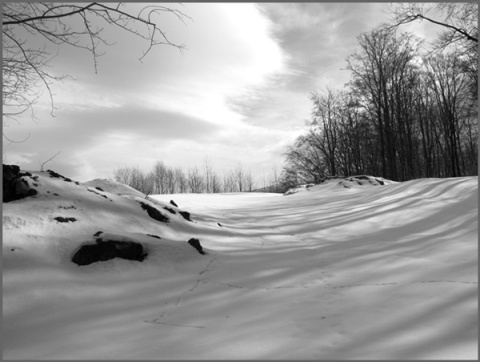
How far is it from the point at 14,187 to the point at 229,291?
10.7 ft

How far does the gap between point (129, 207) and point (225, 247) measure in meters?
1.78

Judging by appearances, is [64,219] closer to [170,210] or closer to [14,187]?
[14,187]

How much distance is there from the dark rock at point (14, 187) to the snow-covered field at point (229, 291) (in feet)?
0.53

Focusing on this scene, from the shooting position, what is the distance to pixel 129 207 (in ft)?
16.5

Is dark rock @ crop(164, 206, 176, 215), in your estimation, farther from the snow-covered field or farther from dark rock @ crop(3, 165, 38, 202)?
dark rock @ crop(3, 165, 38, 202)

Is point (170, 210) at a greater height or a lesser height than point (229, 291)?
greater

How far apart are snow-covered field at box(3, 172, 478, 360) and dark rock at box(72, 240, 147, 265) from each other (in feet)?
0.30

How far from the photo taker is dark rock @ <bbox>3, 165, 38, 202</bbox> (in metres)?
3.93

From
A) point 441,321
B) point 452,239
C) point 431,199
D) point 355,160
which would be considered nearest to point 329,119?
point 355,160

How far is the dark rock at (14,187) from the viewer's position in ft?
A: 12.9

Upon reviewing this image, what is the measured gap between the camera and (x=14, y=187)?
3982mm

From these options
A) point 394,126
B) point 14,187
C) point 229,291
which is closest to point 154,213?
point 14,187

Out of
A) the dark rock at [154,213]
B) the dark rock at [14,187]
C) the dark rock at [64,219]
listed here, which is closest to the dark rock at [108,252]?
the dark rock at [64,219]

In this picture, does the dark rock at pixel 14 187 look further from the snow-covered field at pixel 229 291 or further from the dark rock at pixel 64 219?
the dark rock at pixel 64 219
